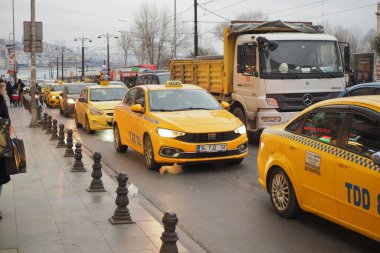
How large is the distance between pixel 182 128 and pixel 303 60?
194 inches

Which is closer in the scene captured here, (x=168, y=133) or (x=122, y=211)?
(x=122, y=211)

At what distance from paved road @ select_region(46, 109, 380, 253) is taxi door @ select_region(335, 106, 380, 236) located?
537mm

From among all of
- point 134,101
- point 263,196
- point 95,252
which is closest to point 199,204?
point 263,196

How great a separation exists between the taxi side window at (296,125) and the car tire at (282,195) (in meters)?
0.52

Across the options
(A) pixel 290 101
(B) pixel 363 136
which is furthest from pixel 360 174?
(A) pixel 290 101

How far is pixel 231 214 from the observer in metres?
6.99

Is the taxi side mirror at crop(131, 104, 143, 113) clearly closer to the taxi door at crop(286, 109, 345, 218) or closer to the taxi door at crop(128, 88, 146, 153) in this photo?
the taxi door at crop(128, 88, 146, 153)

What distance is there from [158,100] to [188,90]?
2.65 ft

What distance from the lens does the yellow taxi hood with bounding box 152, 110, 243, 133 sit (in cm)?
950

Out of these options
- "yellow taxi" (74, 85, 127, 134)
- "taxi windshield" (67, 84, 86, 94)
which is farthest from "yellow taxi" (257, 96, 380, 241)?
"taxi windshield" (67, 84, 86, 94)

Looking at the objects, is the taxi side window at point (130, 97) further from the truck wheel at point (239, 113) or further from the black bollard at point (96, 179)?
the black bollard at point (96, 179)

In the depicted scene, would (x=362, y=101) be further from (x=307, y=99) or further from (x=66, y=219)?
(x=307, y=99)

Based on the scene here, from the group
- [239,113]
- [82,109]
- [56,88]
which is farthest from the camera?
[56,88]

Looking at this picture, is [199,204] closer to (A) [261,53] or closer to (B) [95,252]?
(B) [95,252]
